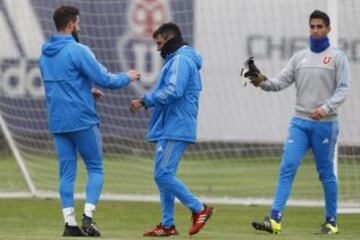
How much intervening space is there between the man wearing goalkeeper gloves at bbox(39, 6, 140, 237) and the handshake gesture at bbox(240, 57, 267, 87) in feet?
5.30

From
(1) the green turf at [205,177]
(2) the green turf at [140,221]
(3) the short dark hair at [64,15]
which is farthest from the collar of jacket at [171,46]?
(1) the green turf at [205,177]

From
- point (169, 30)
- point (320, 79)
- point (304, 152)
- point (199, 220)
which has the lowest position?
point (199, 220)

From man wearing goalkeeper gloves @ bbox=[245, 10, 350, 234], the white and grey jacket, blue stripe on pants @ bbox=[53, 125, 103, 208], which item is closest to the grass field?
blue stripe on pants @ bbox=[53, 125, 103, 208]

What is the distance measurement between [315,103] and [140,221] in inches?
104

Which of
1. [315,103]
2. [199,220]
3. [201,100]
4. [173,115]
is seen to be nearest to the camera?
[199,220]

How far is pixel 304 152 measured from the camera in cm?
1223

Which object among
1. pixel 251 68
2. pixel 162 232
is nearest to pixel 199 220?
pixel 162 232

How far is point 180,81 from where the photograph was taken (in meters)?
11.2

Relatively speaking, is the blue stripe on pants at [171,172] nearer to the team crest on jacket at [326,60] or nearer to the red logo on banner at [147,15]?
the team crest on jacket at [326,60]

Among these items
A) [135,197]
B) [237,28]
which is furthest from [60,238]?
[237,28]

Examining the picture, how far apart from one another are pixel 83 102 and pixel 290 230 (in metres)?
2.82

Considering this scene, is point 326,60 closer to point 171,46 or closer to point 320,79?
point 320,79

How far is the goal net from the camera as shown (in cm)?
1689

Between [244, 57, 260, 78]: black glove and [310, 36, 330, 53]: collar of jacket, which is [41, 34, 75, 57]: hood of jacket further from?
[310, 36, 330, 53]: collar of jacket
